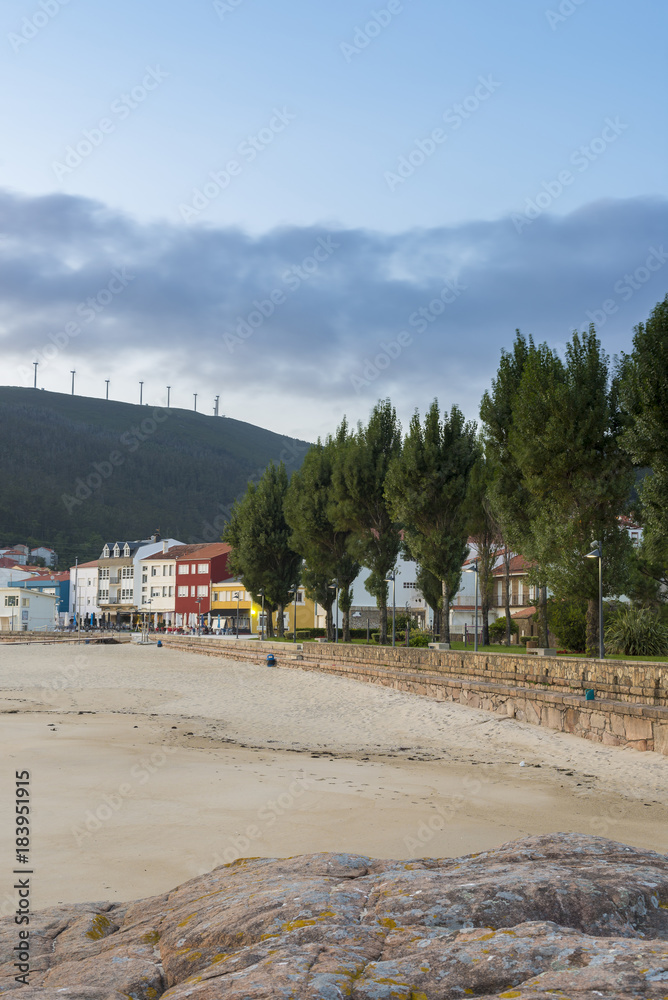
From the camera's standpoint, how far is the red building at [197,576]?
314 feet

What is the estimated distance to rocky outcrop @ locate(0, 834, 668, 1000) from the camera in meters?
2.24

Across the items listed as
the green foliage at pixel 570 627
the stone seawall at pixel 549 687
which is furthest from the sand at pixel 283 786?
the green foliage at pixel 570 627

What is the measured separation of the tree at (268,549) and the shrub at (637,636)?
36.2 meters

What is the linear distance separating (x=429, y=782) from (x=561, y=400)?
16.3 metres

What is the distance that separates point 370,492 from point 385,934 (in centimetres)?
3965

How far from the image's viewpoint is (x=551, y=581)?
25.2 metres

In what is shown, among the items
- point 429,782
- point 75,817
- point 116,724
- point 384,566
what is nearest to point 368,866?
point 75,817

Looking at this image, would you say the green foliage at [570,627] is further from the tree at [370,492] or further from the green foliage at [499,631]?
the green foliage at [499,631]

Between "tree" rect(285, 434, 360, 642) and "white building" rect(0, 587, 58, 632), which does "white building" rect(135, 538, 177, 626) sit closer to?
"white building" rect(0, 587, 58, 632)

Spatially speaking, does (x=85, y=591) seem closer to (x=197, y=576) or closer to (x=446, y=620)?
(x=197, y=576)

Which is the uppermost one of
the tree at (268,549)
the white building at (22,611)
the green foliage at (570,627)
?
the tree at (268,549)

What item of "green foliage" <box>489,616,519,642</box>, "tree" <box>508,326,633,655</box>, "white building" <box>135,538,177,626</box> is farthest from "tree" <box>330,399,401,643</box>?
"white building" <box>135,538,177,626</box>

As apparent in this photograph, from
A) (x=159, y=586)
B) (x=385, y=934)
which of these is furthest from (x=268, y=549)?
(x=385, y=934)

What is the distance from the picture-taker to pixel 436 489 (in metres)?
36.1
